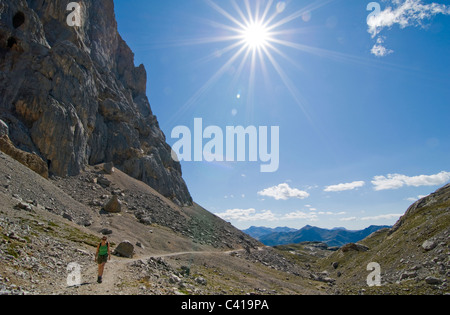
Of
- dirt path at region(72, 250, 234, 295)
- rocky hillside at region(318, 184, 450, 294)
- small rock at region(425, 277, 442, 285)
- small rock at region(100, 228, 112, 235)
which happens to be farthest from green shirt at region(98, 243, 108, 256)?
small rock at region(425, 277, 442, 285)

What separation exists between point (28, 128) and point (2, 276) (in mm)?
66493

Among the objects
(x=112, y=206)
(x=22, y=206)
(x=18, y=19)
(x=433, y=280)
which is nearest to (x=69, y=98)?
(x=18, y=19)

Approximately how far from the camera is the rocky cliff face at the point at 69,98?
6625 cm

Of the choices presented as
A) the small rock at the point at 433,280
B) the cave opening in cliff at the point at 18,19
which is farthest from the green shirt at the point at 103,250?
the cave opening in cliff at the point at 18,19

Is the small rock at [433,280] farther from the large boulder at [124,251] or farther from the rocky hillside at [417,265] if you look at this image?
the large boulder at [124,251]

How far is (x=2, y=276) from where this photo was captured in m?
13.1

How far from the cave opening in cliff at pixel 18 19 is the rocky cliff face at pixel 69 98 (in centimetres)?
24

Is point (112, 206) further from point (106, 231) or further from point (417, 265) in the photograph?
point (417, 265)

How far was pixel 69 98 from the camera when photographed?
79.1m

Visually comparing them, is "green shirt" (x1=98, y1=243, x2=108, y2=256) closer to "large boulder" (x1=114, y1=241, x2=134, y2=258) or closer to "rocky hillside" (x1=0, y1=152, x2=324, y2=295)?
"rocky hillside" (x1=0, y1=152, x2=324, y2=295)

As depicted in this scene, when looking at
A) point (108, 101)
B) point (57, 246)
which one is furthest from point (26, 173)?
point (108, 101)

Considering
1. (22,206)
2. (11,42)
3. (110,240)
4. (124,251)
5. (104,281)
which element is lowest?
(124,251)

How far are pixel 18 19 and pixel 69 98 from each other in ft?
84.8
